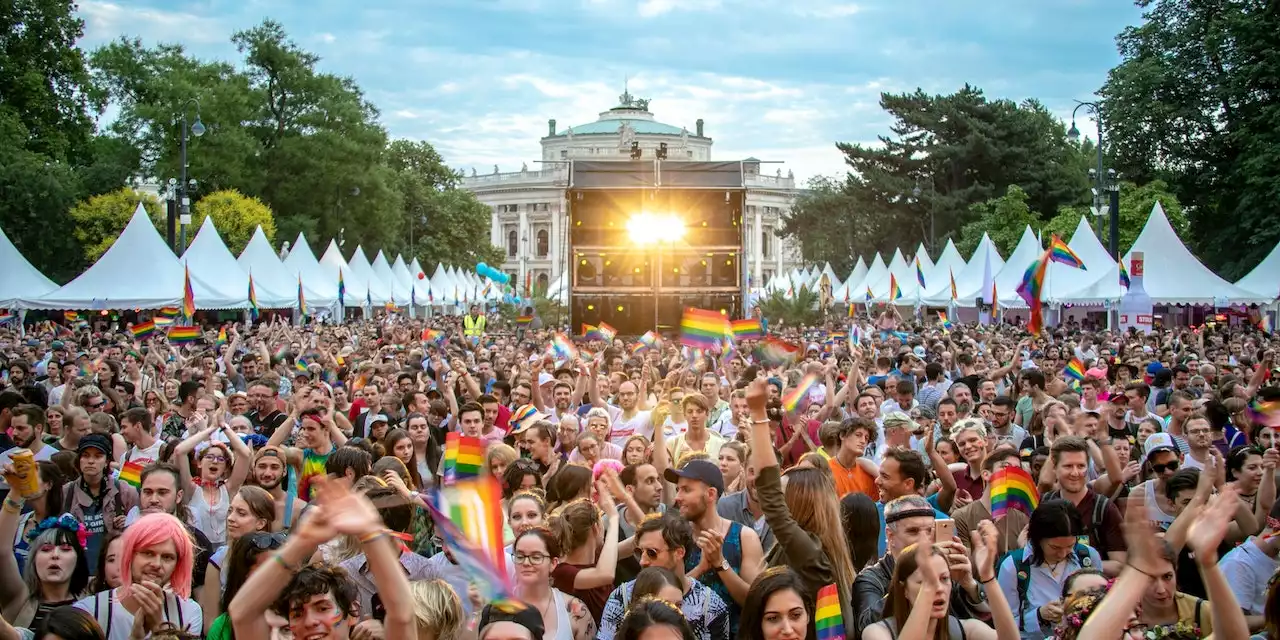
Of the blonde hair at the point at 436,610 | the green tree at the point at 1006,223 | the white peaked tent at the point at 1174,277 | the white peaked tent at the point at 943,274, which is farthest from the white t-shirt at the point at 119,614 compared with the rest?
the green tree at the point at 1006,223

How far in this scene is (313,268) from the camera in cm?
3778

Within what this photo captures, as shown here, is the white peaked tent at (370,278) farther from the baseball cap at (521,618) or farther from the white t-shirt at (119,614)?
the baseball cap at (521,618)

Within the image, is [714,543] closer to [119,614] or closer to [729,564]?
[729,564]

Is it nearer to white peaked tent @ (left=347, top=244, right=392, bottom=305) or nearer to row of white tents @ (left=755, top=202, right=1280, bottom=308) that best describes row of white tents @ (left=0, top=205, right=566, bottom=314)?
white peaked tent @ (left=347, top=244, right=392, bottom=305)

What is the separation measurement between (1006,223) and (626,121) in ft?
238

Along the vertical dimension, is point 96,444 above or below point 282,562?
below

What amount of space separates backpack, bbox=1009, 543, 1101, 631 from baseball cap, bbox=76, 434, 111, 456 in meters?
4.74

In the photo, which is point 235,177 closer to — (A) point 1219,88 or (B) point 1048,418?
(A) point 1219,88

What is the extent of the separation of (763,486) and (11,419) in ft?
17.8

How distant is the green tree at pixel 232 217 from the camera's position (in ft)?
149

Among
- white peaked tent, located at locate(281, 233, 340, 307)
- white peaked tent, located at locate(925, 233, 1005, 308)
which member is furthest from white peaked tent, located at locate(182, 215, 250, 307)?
white peaked tent, located at locate(925, 233, 1005, 308)

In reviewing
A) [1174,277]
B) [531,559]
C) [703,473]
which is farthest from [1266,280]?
[531,559]

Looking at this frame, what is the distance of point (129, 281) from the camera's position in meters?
24.7

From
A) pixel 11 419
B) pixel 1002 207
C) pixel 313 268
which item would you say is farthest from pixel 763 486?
pixel 1002 207
